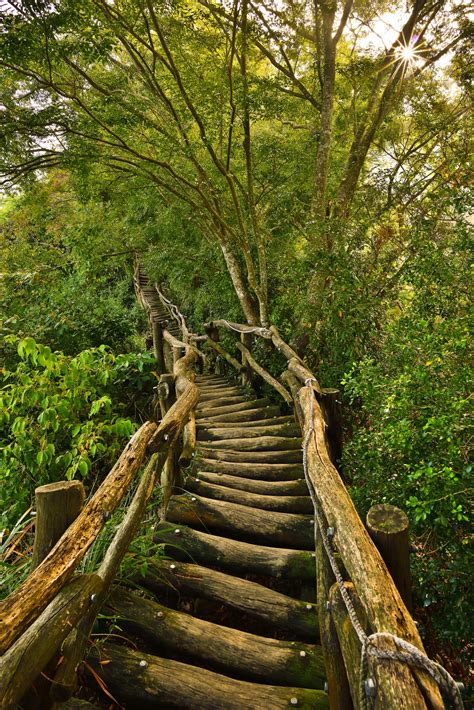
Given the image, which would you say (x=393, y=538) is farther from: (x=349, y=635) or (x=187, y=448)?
(x=187, y=448)

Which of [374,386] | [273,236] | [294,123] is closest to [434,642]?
[374,386]

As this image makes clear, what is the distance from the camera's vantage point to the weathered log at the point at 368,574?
1.05 m

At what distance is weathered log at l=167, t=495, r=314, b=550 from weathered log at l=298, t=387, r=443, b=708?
0.89 m

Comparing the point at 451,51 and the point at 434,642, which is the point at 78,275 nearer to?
the point at 451,51

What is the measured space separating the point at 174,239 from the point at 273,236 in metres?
3.40

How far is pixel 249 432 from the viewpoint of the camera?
4.83 meters

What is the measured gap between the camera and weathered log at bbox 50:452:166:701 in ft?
5.34

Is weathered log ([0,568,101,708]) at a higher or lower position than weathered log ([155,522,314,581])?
higher

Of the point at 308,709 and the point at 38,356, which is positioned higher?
the point at 38,356

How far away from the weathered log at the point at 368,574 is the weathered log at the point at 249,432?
234 cm

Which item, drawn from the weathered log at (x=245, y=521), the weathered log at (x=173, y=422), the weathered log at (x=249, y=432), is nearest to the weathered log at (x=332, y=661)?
the weathered log at (x=245, y=521)

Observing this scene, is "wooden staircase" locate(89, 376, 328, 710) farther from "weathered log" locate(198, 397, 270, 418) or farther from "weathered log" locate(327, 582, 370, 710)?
"weathered log" locate(198, 397, 270, 418)

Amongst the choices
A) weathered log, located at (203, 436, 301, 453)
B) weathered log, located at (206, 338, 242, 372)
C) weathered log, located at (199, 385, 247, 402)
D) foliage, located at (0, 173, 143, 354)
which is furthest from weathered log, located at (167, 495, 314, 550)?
weathered log, located at (206, 338, 242, 372)

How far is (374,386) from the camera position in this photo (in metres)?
3.15
